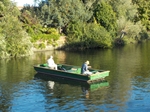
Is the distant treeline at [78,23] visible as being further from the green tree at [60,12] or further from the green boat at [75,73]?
the green boat at [75,73]

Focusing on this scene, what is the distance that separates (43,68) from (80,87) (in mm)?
6987

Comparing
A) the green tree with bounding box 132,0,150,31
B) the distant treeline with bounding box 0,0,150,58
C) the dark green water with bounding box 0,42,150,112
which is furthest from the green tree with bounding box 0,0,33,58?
the green tree with bounding box 132,0,150,31

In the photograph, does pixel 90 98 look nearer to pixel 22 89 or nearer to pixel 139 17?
pixel 22 89

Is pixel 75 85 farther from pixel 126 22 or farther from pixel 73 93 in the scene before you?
pixel 126 22

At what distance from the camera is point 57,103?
20.5 m

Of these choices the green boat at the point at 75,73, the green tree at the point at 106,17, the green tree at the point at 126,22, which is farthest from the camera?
the green tree at the point at 126,22

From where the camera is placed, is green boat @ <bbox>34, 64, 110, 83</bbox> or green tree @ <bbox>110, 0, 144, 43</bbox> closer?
green boat @ <bbox>34, 64, 110, 83</bbox>

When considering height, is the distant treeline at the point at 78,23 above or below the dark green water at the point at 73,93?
above

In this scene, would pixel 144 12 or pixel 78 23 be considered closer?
pixel 78 23

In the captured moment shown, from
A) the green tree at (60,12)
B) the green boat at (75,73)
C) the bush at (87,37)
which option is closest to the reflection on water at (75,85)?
the green boat at (75,73)

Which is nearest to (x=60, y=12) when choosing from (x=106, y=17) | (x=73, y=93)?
(x=106, y=17)

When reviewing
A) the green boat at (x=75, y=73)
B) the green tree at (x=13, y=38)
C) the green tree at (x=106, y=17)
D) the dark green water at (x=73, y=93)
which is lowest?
the dark green water at (x=73, y=93)

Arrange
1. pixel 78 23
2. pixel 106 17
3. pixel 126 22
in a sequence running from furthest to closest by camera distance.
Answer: pixel 126 22 < pixel 106 17 < pixel 78 23

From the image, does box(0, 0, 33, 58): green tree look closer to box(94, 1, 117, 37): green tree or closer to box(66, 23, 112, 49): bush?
box(66, 23, 112, 49): bush
